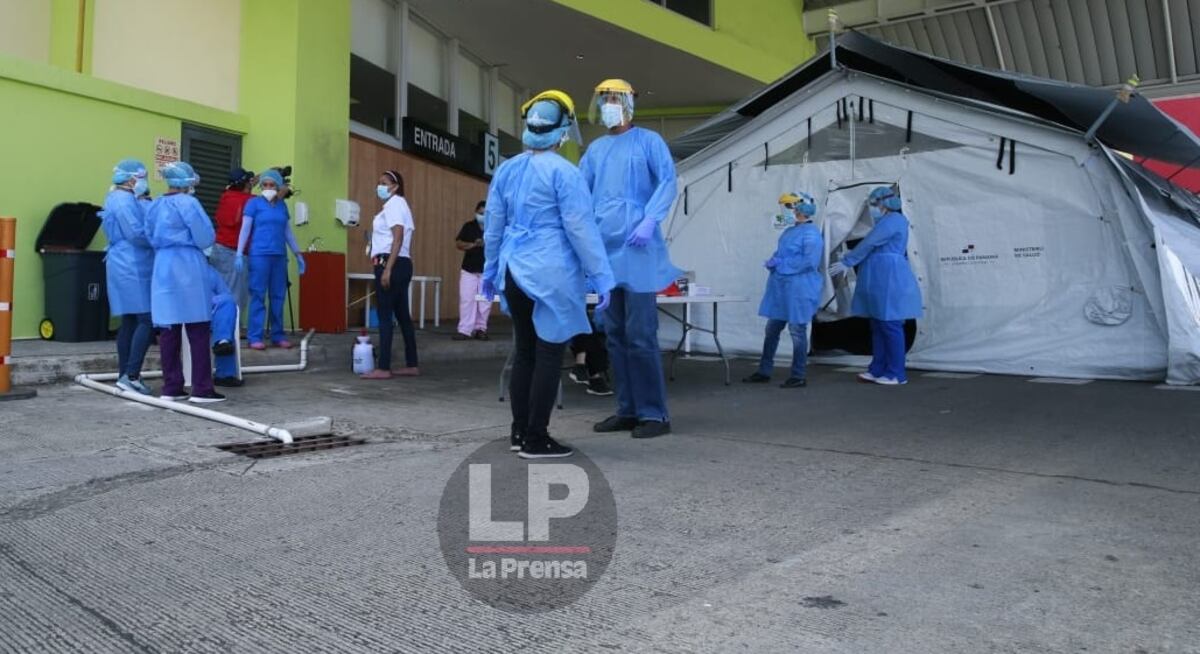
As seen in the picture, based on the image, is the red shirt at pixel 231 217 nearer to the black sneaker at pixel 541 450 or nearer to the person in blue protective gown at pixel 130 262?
the person in blue protective gown at pixel 130 262

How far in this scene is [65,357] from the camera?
6.47 metres

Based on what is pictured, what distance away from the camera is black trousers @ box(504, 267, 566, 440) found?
13.1 ft

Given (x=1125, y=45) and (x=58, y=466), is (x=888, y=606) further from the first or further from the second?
(x=1125, y=45)

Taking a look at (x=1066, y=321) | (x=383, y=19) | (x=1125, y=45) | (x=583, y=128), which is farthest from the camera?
(x=583, y=128)

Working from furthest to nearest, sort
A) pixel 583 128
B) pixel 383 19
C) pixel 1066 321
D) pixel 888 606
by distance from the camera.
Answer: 1. pixel 583 128
2. pixel 383 19
3. pixel 1066 321
4. pixel 888 606

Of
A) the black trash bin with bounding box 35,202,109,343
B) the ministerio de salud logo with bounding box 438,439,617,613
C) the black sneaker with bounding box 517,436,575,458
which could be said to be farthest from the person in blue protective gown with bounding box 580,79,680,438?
the black trash bin with bounding box 35,202,109,343

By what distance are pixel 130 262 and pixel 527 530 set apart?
439 cm

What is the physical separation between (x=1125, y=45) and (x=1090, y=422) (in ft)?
44.3

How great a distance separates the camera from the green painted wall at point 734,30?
12.7 metres

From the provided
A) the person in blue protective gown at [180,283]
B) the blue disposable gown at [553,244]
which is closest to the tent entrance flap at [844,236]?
the blue disposable gown at [553,244]

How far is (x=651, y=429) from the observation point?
15.7ft

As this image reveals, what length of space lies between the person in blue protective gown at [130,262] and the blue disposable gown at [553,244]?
3.27m

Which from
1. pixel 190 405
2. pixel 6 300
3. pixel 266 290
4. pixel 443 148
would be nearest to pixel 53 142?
pixel 266 290

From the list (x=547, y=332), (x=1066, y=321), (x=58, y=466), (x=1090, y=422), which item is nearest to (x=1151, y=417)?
(x=1090, y=422)
